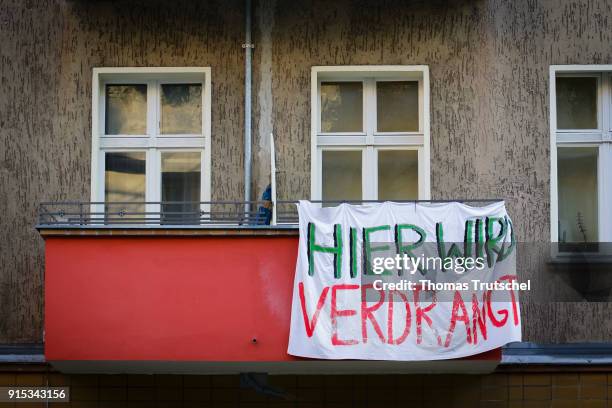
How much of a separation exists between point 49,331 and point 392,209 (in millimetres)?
3708

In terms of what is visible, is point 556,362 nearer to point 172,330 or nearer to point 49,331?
point 172,330

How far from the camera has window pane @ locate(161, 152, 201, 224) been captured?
10.3 metres

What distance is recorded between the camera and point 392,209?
8797 mm

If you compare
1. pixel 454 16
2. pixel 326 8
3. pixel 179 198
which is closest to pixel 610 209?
pixel 454 16

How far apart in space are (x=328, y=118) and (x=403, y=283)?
263cm

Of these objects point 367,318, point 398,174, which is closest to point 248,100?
point 398,174

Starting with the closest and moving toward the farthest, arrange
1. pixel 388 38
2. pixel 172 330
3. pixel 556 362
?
pixel 172 330 → pixel 556 362 → pixel 388 38

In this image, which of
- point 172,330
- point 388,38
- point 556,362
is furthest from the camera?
point 388,38

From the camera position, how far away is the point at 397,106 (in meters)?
10.4

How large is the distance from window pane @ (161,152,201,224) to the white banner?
207 cm

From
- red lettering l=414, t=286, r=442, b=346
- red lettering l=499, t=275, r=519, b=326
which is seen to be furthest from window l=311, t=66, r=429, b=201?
red lettering l=414, t=286, r=442, b=346

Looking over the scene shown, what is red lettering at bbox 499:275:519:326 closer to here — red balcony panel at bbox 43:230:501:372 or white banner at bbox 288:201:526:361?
white banner at bbox 288:201:526:361

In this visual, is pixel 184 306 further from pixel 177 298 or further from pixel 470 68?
pixel 470 68

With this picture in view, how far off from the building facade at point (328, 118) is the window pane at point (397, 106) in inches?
0.7
